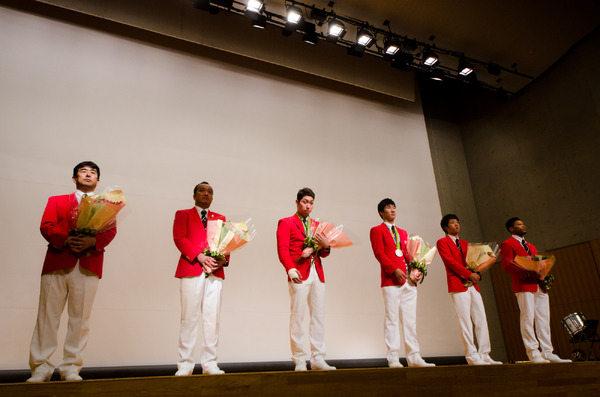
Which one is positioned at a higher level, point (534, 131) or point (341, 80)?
point (341, 80)

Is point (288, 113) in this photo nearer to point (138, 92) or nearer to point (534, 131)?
point (138, 92)

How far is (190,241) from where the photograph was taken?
3168mm

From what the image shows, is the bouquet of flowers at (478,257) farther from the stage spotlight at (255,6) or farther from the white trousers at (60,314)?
the stage spotlight at (255,6)

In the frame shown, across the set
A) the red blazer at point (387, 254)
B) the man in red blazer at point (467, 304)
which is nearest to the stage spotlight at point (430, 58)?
the man in red blazer at point (467, 304)

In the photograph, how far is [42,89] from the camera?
4660 millimetres

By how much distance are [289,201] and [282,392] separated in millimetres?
3406

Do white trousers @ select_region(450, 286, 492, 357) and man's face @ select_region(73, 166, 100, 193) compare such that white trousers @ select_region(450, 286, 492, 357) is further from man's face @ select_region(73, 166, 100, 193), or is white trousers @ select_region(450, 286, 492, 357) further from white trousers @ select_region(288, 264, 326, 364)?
man's face @ select_region(73, 166, 100, 193)

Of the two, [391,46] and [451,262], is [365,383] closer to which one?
[451,262]

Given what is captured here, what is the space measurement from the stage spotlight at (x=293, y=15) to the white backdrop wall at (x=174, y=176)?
943mm

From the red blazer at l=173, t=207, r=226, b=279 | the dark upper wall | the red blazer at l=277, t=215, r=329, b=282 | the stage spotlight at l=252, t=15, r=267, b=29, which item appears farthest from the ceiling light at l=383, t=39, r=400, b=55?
the red blazer at l=173, t=207, r=226, b=279

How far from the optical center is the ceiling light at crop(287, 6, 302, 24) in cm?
544

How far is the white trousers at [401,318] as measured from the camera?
3516 millimetres

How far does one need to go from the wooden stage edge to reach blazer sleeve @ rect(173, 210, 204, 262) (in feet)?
3.49

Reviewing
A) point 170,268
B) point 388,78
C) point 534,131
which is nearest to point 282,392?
point 170,268
